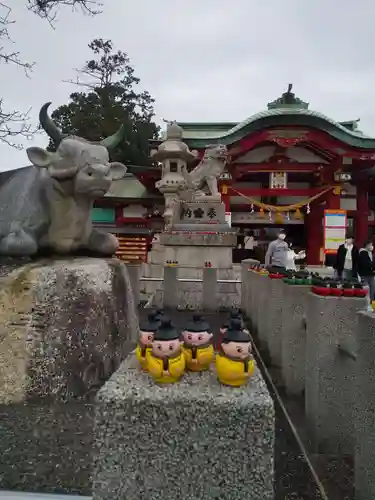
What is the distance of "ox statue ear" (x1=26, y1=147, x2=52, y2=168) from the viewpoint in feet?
11.4

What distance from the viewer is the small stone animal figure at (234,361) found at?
149 centimetres

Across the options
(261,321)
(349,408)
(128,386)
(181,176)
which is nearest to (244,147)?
(181,176)

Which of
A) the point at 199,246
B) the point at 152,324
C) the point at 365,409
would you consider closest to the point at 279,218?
the point at 199,246

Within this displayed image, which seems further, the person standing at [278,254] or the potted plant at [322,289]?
the person standing at [278,254]

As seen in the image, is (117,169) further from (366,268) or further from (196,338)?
(366,268)

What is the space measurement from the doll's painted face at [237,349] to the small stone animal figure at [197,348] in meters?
0.11

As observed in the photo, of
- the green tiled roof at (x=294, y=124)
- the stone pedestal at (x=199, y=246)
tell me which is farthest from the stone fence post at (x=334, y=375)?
the green tiled roof at (x=294, y=124)

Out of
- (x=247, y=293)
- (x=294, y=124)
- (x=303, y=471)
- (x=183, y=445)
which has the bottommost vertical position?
(x=303, y=471)

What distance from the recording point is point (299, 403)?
11.3ft

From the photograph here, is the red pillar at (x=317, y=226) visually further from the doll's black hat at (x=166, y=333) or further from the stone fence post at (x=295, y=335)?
the doll's black hat at (x=166, y=333)

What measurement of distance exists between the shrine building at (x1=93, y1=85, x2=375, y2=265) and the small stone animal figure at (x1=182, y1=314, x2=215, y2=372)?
42.8 ft

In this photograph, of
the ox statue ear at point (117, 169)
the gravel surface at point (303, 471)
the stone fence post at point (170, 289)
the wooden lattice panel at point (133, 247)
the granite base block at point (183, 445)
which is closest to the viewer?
the granite base block at point (183, 445)

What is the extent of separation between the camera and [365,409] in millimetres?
2039

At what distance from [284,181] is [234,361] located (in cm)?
1508
